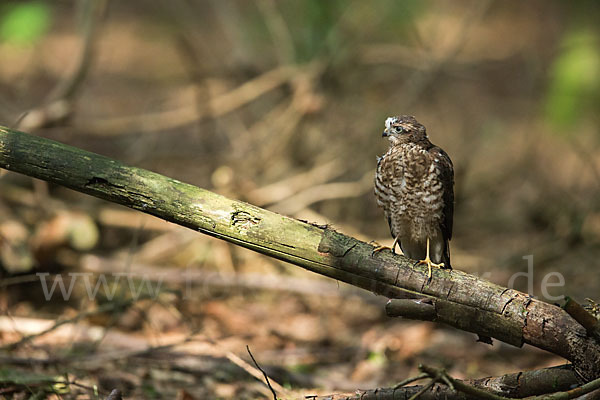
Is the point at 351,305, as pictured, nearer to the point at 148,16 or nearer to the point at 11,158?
the point at 11,158

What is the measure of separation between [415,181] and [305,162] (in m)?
3.29

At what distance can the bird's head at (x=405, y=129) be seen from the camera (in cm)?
314

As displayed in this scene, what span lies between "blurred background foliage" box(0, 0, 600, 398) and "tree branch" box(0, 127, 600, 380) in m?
1.39

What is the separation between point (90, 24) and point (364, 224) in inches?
122

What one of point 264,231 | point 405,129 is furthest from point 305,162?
Result: point 264,231

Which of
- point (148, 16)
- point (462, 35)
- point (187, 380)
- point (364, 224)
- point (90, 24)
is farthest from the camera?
point (148, 16)

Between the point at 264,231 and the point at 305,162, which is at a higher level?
the point at 305,162

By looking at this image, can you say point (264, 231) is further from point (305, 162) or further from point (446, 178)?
point (305, 162)

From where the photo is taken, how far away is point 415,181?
10.3ft

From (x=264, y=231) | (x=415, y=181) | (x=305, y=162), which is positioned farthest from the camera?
(x=305, y=162)

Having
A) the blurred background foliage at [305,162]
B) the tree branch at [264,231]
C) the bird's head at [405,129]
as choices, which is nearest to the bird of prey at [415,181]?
the bird's head at [405,129]

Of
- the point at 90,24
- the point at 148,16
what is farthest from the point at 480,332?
the point at 148,16

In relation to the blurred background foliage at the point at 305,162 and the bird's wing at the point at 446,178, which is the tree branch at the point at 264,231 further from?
the blurred background foliage at the point at 305,162

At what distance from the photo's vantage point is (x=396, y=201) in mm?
3250
